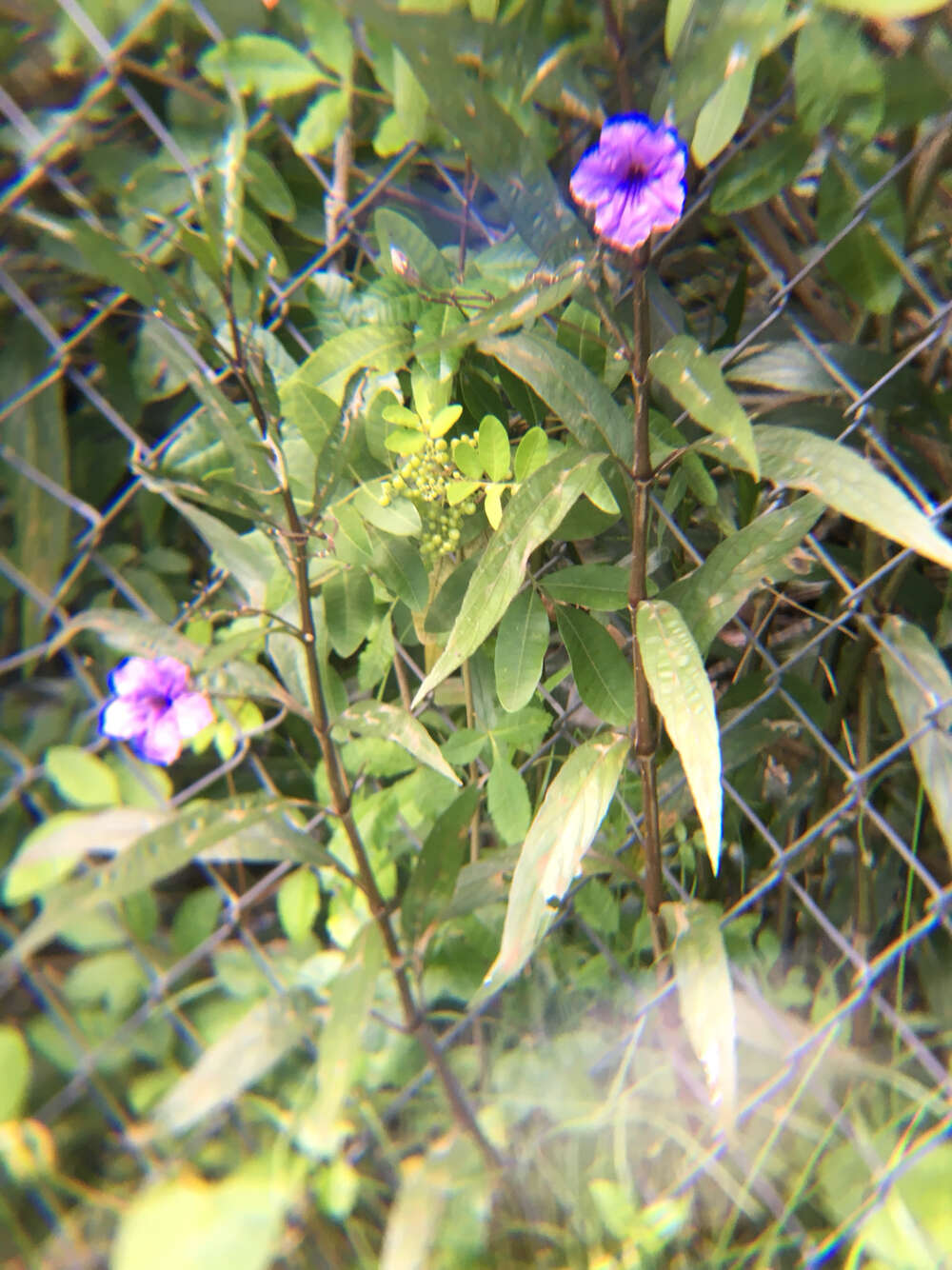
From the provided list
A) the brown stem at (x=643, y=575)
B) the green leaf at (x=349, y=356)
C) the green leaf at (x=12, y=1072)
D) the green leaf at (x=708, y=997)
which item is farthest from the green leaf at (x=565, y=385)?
the green leaf at (x=12, y=1072)

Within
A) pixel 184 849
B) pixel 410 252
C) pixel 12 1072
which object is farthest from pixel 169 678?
pixel 12 1072

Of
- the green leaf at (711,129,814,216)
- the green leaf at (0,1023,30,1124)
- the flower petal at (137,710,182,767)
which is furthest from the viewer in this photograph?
the green leaf at (0,1023,30,1124)

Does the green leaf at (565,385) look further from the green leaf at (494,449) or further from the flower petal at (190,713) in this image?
the flower petal at (190,713)

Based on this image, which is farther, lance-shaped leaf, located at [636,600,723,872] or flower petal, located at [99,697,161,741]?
flower petal, located at [99,697,161,741]

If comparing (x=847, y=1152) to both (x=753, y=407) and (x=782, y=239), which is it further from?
(x=782, y=239)

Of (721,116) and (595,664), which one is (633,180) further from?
(595,664)

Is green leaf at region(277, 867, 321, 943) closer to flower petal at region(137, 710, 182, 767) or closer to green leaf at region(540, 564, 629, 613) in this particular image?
flower petal at region(137, 710, 182, 767)

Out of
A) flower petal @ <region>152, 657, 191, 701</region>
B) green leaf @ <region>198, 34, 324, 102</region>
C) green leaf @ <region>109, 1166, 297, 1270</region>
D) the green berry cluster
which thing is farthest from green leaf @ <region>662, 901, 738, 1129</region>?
green leaf @ <region>198, 34, 324, 102</region>
